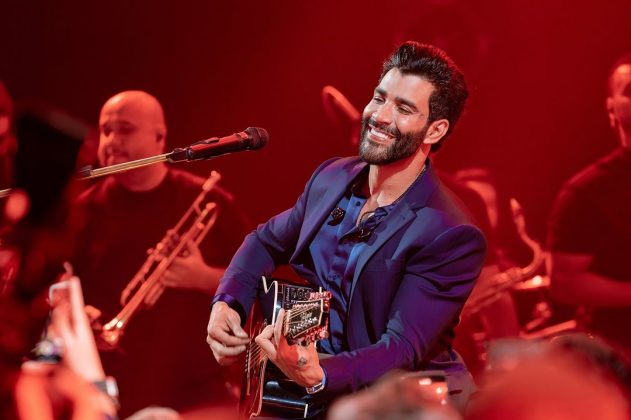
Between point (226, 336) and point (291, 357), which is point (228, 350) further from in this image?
point (291, 357)

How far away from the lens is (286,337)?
11.0ft

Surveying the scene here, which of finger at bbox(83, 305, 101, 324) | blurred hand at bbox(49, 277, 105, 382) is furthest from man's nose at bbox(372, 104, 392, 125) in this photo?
finger at bbox(83, 305, 101, 324)

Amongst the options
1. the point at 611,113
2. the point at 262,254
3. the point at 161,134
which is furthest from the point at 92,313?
the point at 611,113

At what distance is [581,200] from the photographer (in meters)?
6.24

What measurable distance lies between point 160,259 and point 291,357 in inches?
115

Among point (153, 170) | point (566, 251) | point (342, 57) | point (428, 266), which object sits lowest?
point (566, 251)

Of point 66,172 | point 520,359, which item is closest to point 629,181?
point 66,172

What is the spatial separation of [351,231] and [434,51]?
0.82m

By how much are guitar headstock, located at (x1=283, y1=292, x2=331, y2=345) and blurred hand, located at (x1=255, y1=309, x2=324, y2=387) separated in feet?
0.15

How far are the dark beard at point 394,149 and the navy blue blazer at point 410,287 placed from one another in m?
0.12

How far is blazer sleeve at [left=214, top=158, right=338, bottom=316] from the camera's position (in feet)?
12.9

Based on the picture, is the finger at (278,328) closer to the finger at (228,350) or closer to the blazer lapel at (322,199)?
the finger at (228,350)

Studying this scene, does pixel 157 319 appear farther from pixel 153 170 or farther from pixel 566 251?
pixel 566 251

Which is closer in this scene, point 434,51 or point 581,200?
point 434,51
